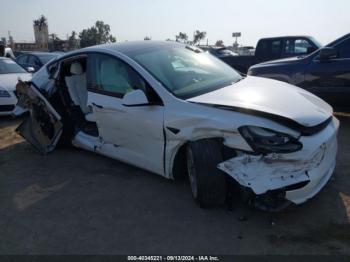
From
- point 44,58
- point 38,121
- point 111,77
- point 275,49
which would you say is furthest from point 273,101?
point 44,58

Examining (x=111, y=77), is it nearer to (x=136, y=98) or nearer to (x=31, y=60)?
(x=136, y=98)

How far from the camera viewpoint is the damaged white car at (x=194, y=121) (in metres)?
3.23

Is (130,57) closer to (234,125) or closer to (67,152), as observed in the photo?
(234,125)

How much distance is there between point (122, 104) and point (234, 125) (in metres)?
1.59

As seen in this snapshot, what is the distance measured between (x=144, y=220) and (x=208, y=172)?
0.78 m

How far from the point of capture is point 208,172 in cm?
355

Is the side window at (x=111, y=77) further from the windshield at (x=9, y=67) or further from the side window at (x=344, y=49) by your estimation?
the windshield at (x=9, y=67)

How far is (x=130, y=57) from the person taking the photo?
4559 millimetres

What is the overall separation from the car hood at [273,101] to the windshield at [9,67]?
24.0 feet

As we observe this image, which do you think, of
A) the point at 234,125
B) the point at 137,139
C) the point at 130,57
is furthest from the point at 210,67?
the point at 234,125

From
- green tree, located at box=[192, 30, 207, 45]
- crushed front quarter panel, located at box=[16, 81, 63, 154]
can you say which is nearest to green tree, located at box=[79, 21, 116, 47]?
green tree, located at box=[192, 30, 207, 45]

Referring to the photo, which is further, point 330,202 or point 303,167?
point 330,202

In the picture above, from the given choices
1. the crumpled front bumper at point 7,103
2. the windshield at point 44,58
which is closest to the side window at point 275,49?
the crumpled front bumper at point 7,103

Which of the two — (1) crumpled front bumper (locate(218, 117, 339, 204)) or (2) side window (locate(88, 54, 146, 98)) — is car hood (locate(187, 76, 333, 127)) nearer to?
(1) crumpled front bumper (locate(218, 117, 339, 204))
